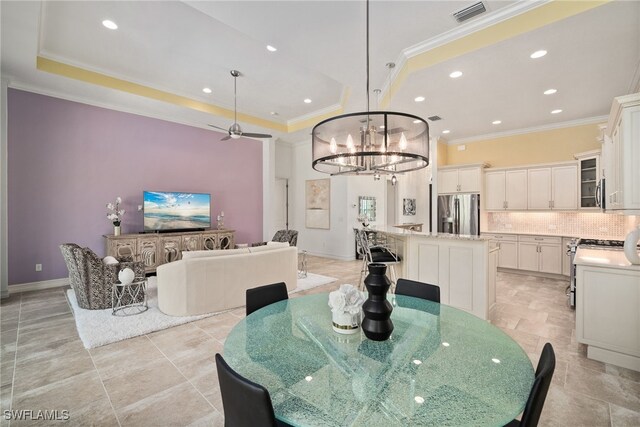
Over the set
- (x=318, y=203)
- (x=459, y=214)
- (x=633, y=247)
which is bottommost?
(x=633, y=247)

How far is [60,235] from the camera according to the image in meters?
4.77

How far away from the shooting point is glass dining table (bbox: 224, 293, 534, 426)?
0.89 metres

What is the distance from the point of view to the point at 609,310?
251 centimetres

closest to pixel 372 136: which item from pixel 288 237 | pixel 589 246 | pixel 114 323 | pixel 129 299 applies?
pixel 114 323

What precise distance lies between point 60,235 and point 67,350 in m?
3.08

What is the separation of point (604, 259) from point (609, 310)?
51 cm

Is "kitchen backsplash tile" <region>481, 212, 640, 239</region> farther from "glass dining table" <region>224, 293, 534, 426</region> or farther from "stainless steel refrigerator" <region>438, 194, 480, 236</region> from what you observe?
"glass dining table" <region>224, 293, 534, 426</region>

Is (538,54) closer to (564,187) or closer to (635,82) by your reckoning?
(635,82)

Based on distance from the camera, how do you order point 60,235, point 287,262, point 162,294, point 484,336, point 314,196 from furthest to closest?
1. point 314,196
2. point 60,235
3. point 287,262
4. point 162,294
5. point 484,336

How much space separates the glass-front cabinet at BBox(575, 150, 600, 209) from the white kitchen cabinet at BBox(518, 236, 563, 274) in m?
0.81

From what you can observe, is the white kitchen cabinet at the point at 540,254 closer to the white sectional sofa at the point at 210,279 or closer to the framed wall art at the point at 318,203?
the framed wall art at the point at 318,203

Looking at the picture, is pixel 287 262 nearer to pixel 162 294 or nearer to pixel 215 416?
pixel 162 294

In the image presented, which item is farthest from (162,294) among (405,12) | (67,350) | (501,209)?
(501,209)

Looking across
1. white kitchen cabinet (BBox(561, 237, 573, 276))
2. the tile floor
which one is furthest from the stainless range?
white kitchen cabinet (BBox(561, 237, 573, 276))
